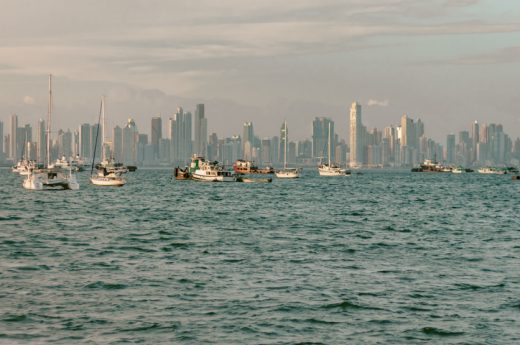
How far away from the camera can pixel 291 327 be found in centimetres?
2519

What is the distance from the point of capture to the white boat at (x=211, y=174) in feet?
587

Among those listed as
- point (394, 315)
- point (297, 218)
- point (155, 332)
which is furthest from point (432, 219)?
point (155, 332)

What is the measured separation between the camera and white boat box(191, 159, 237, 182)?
179000 mm

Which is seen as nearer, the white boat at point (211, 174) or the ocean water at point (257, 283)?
the ocean water at point (257, 283)

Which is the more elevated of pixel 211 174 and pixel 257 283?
pixel 211 174

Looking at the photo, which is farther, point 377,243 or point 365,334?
point 377,243

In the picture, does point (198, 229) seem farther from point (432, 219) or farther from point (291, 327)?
point (291, 327)

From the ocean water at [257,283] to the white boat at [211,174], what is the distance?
111758 mm

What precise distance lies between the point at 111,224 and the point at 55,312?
39356mm

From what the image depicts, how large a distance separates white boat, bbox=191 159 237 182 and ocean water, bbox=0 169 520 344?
367 ft

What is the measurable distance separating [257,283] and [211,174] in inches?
5750

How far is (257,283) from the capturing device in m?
33.4

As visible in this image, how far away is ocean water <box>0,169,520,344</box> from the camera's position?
24.6 m

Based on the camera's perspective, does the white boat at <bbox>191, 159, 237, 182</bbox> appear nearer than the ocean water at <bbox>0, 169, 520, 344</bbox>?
No
